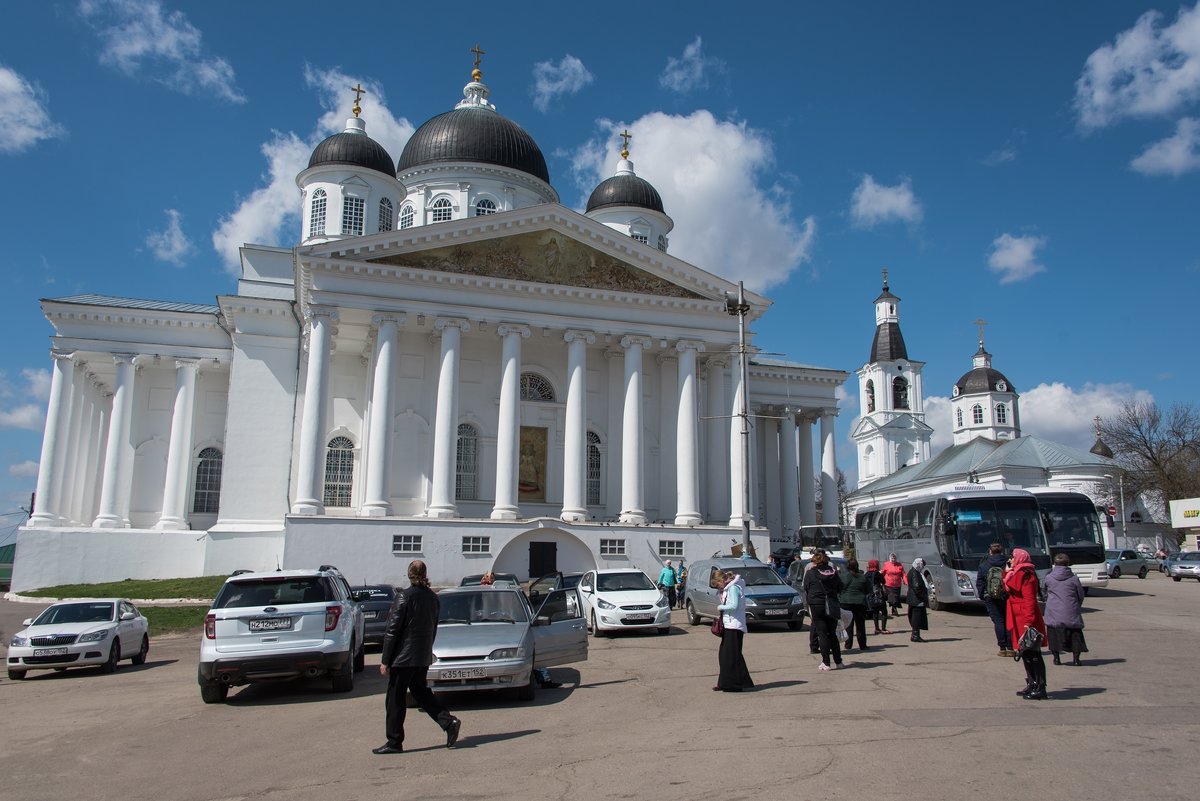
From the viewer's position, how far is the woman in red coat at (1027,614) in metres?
10.1

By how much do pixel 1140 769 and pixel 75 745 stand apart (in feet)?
32.0

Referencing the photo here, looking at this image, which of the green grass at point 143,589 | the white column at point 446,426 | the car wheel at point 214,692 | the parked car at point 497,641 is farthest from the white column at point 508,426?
the car wheel at point 214,692

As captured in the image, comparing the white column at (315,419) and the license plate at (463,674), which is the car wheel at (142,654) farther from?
the white column at (315,419)

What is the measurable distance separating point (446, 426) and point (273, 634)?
2029 centimetres

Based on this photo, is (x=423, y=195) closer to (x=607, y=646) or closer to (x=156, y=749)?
(x=607, y=646)

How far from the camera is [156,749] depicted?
29.1 feet

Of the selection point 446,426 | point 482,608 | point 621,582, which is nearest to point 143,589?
point 446,426

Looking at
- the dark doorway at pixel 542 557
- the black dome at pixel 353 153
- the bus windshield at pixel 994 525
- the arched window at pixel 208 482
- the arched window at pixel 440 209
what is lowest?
the dark doorway at pixel 542 557

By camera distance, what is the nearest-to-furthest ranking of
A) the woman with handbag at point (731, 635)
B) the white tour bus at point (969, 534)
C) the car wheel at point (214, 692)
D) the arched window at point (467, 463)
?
the woman with handbag at point (731, 635), the car wheel at point (214, 692), the white tour bus at point (969, 534), the arched window at point (467, 463)

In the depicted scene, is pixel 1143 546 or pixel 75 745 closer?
pixel 75 745

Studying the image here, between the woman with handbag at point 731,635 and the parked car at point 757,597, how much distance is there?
619cm

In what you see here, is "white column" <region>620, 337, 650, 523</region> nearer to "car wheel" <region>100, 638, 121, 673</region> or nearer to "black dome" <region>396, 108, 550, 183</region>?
"black dome" <region>396, 108, 550, 183</region>

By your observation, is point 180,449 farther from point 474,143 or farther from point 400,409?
point 474,143

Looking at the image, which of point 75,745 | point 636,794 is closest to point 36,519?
point 75,745
